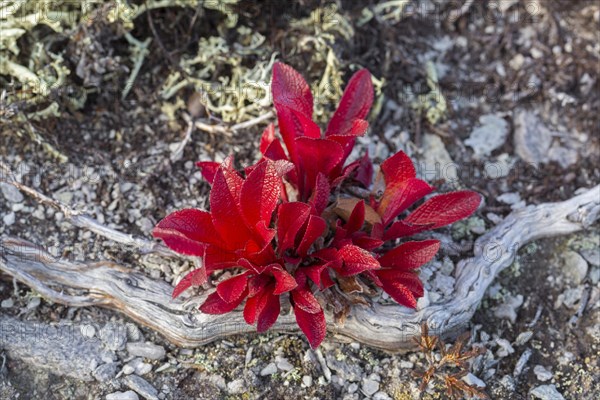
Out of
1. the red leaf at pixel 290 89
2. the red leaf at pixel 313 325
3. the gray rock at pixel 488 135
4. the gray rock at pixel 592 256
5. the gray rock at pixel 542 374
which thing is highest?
the red leaf at pixel 290 89

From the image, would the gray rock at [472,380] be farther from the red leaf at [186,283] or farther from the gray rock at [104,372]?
the gray rock at [104,372]

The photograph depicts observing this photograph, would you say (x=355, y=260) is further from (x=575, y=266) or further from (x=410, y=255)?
(x=575, y=266)

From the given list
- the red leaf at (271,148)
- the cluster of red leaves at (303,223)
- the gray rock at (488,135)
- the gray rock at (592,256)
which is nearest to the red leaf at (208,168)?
the cluster of red leaves at (303,223)

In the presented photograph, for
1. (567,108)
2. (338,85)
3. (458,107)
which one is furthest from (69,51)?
(567,108)

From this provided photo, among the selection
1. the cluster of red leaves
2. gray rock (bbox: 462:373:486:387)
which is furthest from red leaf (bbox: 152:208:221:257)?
gray rock (bbox: 462:373:486:387)

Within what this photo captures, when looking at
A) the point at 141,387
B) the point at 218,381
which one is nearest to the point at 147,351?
the point at 141,387

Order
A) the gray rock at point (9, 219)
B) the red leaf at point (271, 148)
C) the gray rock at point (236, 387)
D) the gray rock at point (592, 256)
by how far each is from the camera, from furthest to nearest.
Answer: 1. the gray rock at point (592, 256)
2. the gray rock at point (9, 219)
3. the red leaf at point (271, 148)
4. the gray rock at point (236, 387)

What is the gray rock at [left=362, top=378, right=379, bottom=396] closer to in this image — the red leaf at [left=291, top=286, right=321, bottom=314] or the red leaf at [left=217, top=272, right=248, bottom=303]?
the red leaf at [left=291, top=286, right=321, bottom=314]
